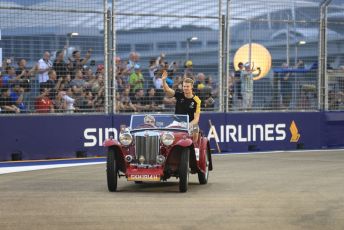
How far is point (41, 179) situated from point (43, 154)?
14.6ft

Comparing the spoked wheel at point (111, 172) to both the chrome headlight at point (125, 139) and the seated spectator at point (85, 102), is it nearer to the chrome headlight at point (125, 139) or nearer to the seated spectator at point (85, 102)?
the chrome headlight at point (125, 139)

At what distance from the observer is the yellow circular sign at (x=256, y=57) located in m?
20.4

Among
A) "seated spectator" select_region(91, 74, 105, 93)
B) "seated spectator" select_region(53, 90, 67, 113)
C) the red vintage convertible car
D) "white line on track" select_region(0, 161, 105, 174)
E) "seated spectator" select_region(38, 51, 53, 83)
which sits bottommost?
"white line on track" select_region(0, 161, 105, 174)

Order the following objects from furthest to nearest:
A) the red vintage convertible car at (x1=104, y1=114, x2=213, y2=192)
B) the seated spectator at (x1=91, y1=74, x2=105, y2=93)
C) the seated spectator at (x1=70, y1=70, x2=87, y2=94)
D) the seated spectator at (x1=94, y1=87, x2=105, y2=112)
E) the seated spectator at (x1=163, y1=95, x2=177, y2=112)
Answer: the seated spectator at (x1=163, y1=95, x2=177, y2=112) < the seated spectator at (x1=94, y1=87, x2=105, y2=112) < the seated spectator at (x1=91, y1=74, x2=105, y2=93) < the seated spectator at (x1=70, y1=70, x2=87, y2=94) < the red vintage convertible car at (x1=104, y1=114, x2=213, y2=192)

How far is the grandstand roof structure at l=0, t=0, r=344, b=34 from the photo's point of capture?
17.3 metres

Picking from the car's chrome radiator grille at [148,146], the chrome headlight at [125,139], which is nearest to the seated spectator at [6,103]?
Result: the chrome headlight at [125,139]

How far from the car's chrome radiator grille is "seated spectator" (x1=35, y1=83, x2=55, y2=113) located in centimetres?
635

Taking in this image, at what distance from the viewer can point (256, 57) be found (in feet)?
66.9

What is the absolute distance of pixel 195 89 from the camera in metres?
19.9

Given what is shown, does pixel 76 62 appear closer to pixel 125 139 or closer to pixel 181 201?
pixel 125 139

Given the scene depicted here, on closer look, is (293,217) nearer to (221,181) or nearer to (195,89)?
(221,181)

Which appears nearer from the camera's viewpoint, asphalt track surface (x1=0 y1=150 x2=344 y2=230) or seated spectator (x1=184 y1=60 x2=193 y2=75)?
asphalt track surface (x1=0 y1=150 x2=344 y2=230)

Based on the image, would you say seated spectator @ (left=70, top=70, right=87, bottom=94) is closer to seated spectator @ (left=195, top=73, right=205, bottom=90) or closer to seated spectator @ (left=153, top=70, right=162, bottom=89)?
seated spectator @ (left=153, top=70, right=162, bottom=89)

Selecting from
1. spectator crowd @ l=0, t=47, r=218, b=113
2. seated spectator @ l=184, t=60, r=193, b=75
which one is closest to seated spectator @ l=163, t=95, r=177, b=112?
spectator crowd @ l=0, t=47, r=218, b=113
